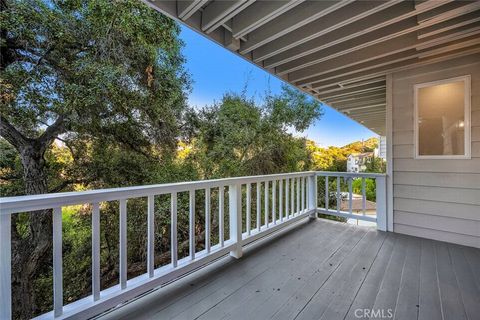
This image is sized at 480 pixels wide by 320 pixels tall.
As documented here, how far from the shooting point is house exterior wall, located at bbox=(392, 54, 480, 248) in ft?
9.35

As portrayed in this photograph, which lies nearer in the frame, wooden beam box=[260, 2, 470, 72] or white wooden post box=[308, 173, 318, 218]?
wooden beam box=[260, 2, 470, 72]

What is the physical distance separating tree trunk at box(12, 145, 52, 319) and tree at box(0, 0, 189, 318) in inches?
0.6

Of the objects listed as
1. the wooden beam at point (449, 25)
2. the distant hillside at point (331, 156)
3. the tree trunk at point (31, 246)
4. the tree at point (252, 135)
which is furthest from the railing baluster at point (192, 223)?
the distant hillside at point (331, 156)

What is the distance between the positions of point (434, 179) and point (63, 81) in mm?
6286

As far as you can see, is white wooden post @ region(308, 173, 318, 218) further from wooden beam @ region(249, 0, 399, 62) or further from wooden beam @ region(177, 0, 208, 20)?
wooden beam @ region(177, 0, 208, 20)

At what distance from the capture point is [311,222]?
3990 mm

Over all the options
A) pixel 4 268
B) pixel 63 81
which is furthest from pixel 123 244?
pixel 63 81

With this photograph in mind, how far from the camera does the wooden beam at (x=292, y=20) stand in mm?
1971

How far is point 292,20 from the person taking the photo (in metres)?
2.21

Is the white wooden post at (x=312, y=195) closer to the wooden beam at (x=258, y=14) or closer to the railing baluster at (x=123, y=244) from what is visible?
the wooden beam at (x=258, y=14)

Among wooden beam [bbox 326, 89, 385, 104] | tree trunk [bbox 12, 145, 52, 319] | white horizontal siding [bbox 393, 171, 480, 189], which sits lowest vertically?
tree trunk [bbox 12, 145, 52, 319]

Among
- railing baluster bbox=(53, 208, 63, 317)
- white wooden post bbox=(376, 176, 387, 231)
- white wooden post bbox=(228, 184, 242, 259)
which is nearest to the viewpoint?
railing baluster bbox=(53, 208, 63, 317)

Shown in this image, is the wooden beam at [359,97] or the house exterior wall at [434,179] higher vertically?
the wooden beam at [359,97]

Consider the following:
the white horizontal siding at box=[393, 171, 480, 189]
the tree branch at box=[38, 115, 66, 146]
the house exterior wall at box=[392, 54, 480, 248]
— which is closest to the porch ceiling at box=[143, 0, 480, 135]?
the house exterior wall at box=[392, 54, 480, 248]
